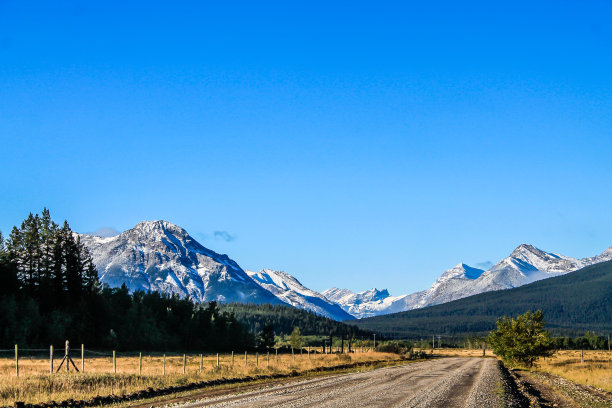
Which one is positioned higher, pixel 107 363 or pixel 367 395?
pixel 367 395

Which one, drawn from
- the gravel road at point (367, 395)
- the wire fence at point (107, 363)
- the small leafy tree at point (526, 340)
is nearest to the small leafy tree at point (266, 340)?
the wire fence at point (107, 363)

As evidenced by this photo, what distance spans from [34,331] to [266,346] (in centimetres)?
6008

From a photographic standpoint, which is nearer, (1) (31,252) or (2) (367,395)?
(2) (367,395)

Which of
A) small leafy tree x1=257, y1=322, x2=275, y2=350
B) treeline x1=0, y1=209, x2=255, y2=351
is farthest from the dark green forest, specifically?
small leafy tree x1=257, y1=322, x2=275, y2=350

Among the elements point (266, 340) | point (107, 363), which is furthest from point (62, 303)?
point (266, 340)

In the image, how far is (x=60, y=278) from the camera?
100188 millimetres

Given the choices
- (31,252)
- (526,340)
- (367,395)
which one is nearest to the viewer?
(367,395)

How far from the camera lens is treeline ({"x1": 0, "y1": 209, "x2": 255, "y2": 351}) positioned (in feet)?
294

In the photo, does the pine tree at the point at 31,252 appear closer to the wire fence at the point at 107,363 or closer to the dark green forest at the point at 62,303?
the dark green forest at the point at 62,303

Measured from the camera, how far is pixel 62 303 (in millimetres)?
98938

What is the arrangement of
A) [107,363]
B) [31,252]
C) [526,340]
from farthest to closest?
[31,252]
[526,340]
[107,363]

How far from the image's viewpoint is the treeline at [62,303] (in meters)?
89.8

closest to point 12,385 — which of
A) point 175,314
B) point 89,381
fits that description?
point 89,381

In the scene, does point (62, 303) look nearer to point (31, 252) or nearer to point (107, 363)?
point (31, 252)
